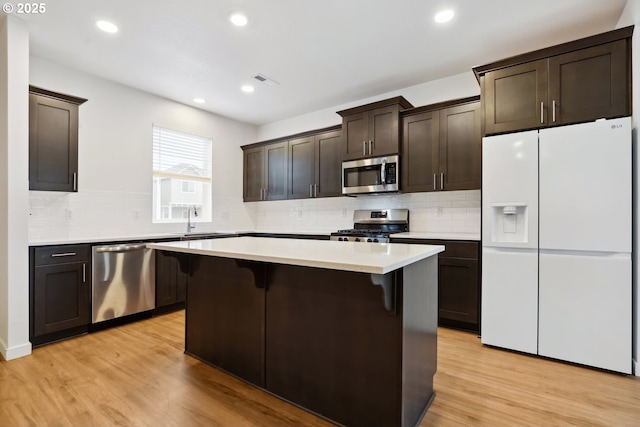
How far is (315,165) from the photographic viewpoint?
467cm

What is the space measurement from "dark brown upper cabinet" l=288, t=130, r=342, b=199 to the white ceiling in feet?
2.56

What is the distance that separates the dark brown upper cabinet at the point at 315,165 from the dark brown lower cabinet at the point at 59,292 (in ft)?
9.02

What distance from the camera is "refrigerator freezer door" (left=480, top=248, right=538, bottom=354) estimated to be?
8.68ft

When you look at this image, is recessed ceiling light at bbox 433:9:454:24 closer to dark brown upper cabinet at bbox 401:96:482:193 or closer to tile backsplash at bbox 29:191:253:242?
dark brown upper cabinet at bbox 401:96:482:193

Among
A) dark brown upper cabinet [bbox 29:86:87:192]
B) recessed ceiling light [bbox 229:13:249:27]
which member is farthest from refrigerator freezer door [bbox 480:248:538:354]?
dark brown upper cabinet [bbox 29:86:87:192]

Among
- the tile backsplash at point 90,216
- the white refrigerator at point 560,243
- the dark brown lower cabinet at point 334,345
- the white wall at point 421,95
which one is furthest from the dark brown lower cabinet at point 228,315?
the white wall at point 421,95

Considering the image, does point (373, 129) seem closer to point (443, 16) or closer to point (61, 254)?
point (443, 16)

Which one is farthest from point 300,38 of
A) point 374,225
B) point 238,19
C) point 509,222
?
point 509,222

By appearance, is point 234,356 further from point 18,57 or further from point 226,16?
point 18,57

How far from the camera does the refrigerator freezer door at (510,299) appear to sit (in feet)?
8.68

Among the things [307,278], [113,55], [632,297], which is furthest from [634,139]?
[113,55]

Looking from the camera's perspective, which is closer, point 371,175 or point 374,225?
point 371,175

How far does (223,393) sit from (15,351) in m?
1.95

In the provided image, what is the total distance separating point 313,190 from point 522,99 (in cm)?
276
